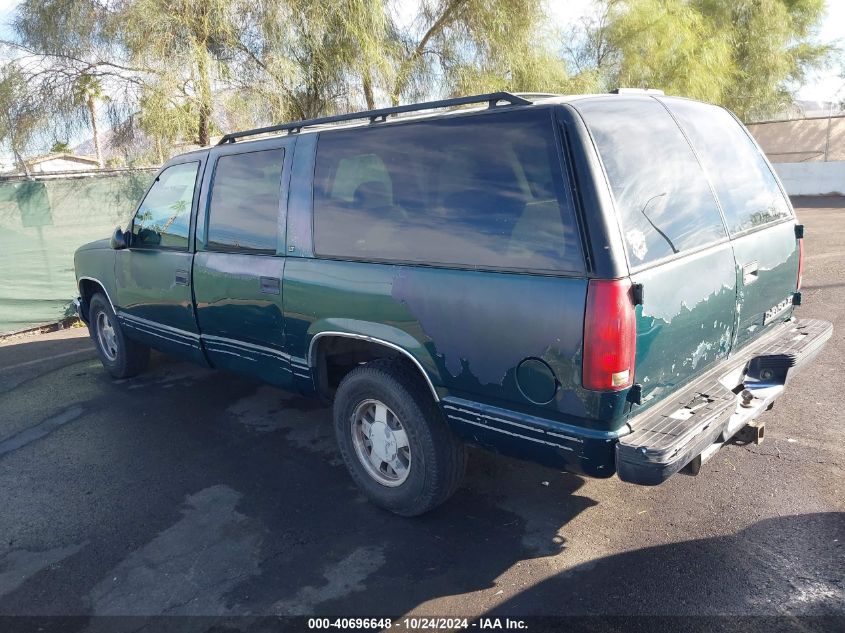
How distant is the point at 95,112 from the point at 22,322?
3540 mm

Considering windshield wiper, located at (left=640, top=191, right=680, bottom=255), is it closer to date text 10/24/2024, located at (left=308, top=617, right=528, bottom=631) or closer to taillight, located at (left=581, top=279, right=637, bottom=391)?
taillight, located at (left=581, top=279, right=637, bottom=391)

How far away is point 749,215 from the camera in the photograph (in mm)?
3465

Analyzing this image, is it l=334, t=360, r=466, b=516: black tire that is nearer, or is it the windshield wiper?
the windshield wiper

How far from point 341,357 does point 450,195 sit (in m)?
1.27

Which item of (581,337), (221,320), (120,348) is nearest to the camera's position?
(581,337)

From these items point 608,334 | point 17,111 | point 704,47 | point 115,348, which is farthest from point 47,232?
point 704,47

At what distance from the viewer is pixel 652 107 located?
3.26m

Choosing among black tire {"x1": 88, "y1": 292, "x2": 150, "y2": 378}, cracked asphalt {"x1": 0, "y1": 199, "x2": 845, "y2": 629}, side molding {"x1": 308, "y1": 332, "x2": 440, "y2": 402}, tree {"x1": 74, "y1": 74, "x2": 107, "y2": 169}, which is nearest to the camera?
cracked asphalt {"x1": 0, "y1": 199, "x2": 845, "y2": 629}

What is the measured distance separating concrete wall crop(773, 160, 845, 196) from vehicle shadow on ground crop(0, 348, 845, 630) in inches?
806

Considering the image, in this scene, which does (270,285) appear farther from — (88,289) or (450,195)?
(88,289)

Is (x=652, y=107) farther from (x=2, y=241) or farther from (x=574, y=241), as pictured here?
(x=2, y=241)

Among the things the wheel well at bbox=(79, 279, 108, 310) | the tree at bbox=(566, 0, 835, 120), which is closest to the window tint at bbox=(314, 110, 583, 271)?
the wheel well at bbox=(79, 279, 108, 310)

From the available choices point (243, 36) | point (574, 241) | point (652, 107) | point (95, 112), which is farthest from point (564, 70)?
point (574, 241)

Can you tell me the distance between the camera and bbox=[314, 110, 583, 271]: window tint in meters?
2.73
